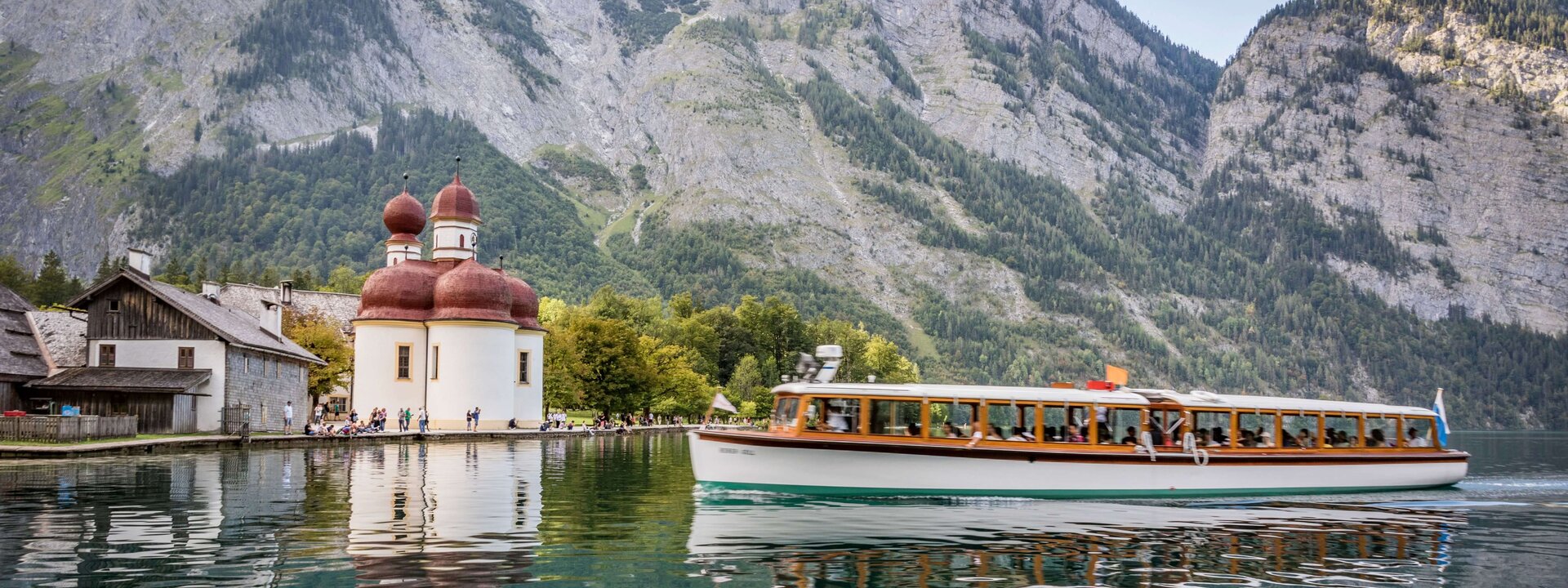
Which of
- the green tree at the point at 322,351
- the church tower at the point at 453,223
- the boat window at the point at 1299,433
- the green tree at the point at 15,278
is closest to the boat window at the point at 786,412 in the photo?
the boat window at the point at 1299,433

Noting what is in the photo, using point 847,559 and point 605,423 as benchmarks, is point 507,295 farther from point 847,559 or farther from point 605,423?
point 847,559

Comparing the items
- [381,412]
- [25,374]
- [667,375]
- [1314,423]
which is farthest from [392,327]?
[1314,423]

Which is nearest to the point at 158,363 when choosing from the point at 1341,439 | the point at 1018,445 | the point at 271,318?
the point at 271,318

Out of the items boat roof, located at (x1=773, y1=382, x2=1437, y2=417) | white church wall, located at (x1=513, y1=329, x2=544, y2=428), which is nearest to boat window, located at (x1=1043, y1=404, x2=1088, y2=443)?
boat roof, located at (x1=773, y1=382, x2=1437, y2=417)

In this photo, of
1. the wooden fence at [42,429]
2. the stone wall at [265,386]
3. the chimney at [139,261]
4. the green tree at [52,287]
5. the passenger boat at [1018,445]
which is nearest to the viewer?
the passenger boat at [1018,445]

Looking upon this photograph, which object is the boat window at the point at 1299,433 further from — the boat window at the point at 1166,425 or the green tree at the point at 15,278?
the green tree at the point at 15,278

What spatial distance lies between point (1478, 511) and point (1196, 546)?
15341 mm

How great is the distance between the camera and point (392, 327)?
82.4m

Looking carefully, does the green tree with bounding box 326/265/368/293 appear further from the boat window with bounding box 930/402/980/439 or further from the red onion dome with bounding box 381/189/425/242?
the boat window with bounding box 930/402/980/439

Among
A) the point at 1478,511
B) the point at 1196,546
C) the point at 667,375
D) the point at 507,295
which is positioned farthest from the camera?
the point at 667,375

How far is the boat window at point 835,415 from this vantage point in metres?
32.7

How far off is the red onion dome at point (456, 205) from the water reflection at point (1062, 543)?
6009 cm

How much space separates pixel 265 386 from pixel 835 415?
4745 cm

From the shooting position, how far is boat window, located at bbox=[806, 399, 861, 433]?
32719 mm
